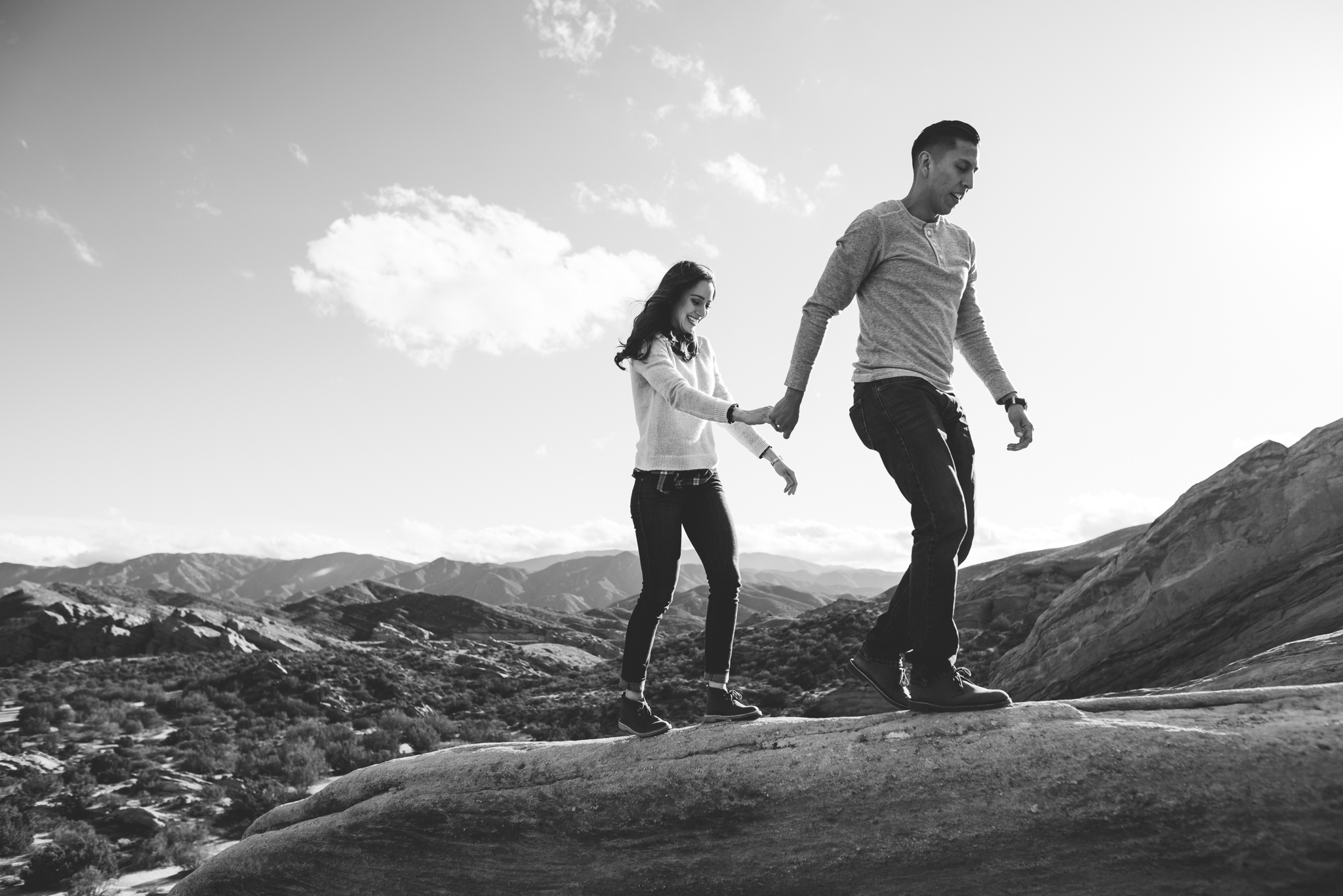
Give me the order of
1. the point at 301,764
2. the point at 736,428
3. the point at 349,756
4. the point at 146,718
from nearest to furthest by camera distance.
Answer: the point at 736,428 → the point at 301,764 → the point at 349,756 → the point at 146,718

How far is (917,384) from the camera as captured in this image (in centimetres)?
332

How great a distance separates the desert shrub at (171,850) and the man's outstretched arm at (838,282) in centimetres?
1294

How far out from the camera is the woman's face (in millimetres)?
3922

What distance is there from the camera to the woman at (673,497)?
3.77 m

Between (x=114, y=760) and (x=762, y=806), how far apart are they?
61.4ft

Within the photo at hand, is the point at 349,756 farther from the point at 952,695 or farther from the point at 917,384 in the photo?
the point at 917,384

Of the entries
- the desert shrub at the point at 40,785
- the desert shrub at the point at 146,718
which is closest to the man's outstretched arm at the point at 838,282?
the desert shrub at the point at 40,785

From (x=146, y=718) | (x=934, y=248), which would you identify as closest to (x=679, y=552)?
(x=934, y=248)

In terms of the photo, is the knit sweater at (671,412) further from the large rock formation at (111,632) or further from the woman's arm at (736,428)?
the large rock formation at (111,632)

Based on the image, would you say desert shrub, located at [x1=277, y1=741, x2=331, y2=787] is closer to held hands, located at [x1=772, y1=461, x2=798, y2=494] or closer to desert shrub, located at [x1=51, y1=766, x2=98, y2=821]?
desert shrub, located at [x1=51, y1=766, x2=98, y2=821]

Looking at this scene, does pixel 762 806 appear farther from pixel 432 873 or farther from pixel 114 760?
pixel 114 760

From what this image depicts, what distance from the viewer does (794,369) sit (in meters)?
3.42

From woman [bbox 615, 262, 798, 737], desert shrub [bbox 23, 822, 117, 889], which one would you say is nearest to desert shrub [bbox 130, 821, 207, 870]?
desert shrub [bbox 23, 822, 117, 889]

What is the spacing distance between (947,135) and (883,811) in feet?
9.85
